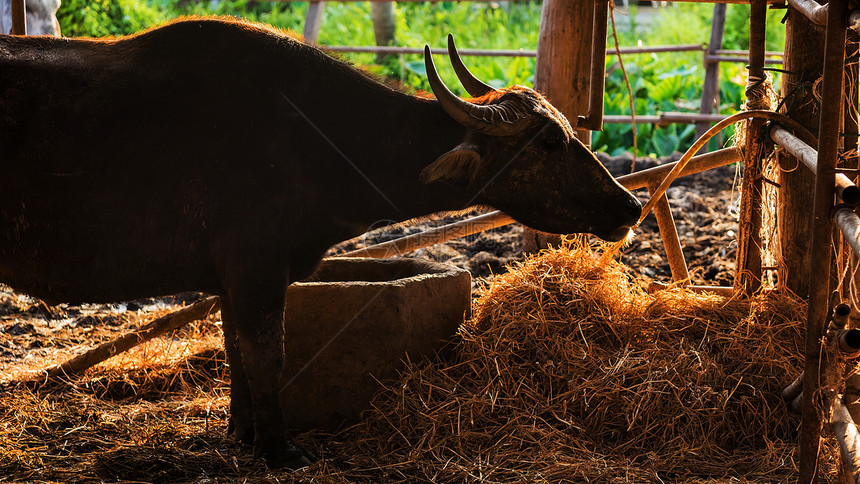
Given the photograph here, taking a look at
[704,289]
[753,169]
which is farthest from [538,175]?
[704,289]

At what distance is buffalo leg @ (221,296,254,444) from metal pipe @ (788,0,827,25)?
2614 mm

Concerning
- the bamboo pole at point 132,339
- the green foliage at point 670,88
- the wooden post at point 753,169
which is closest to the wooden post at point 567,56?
the wooden post at point 753,169

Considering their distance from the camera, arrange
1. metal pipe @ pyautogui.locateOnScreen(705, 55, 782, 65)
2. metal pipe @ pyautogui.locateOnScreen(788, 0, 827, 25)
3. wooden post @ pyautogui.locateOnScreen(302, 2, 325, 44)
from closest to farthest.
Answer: metal pipe @ pyautogui.locateOnScreen(788, 0, 827, 25) < metal pipe @ pyautogui.locateOnScreen(705, 55, 782, 65) < wooden post @ pyautogui.locateOnScreen(302, 2, 325, 44)

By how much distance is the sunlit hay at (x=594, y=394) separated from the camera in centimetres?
347

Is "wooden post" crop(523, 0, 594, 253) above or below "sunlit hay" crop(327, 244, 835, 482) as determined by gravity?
above

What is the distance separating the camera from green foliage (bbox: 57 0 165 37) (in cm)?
961

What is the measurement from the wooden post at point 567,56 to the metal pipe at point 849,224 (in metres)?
2.78

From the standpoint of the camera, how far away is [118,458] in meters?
3.64

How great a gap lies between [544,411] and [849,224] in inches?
68.0

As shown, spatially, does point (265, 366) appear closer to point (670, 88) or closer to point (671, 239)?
point (671, 239)

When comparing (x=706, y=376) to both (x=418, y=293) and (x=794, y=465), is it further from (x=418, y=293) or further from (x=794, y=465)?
(x=418, y=293)

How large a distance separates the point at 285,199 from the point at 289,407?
3.40ft

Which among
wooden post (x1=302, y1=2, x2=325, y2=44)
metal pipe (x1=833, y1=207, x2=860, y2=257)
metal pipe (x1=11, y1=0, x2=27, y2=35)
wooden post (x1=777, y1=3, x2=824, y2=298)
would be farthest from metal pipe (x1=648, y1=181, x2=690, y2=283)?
wooden post (x1=302, y1=2, x2=325, y2=44)

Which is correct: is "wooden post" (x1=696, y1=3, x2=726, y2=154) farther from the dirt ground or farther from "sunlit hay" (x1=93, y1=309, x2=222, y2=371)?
"sunlit hay" (x1=93, y1=309, x2=222, y2=371)
